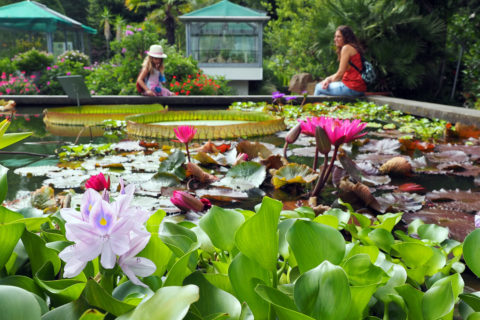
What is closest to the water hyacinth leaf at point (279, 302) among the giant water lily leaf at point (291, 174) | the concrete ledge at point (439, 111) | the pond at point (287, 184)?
the pond at point (287, 184)

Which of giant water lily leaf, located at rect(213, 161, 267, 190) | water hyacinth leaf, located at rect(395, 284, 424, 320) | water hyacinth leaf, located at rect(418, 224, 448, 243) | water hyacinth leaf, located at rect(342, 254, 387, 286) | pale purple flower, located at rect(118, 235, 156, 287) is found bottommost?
giant water lily leaf, located at rect(213, 161, 267, 190)

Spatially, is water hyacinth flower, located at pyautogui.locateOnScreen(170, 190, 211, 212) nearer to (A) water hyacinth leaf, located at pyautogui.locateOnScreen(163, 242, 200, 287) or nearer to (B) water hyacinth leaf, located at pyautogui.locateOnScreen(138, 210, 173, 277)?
(B) water hyacinth leaf, located at pyautogui.locateOnScreen(138, 210, 173, 277)

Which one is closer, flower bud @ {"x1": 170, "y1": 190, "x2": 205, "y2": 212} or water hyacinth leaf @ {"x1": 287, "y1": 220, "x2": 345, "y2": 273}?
water hyacinth leaf @ {"x1": 287, "y1": 220, "x2": 345, "y2": 273}

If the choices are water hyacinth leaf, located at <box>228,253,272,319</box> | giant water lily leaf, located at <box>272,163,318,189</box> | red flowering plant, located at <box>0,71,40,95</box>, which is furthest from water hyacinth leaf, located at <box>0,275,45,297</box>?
red flowering plant, located at <box>0,71,40,95</box>

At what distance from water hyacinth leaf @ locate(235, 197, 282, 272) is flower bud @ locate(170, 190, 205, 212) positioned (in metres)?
0.75

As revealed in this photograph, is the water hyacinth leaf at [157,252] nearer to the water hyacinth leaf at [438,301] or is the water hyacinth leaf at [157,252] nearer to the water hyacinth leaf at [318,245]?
the water hyacinth leaf at [318,245]

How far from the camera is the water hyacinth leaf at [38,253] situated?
0.64 metres

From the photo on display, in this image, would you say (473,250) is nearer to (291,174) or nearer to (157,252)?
(157,252)

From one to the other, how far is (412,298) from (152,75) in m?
6.64

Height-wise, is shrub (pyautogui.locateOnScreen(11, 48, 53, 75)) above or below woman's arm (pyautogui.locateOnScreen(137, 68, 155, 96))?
above

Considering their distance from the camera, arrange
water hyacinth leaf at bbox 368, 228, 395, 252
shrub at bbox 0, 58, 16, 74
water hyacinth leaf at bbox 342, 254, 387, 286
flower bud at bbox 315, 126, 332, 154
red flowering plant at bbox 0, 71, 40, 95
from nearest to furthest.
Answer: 1. water hyacinth leaf at bbox 342, 254, 387, 286
2. water hyacinth leaf at bbox 368, 228, 395, 252
3. flower bud at bbox 315, 126, 332, 154
4. red flowering plant at bbox 0, 71, 40, 95
5. shrub at bbox 0, 58, 16, 74

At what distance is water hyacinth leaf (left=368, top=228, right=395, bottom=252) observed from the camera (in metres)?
0.91

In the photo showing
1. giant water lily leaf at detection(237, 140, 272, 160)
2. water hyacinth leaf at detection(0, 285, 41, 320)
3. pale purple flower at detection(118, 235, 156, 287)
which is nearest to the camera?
water hyacinth leaf at detection(0, 285, 41, 320)

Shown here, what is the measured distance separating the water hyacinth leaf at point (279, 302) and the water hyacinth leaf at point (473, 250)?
1.16ft
